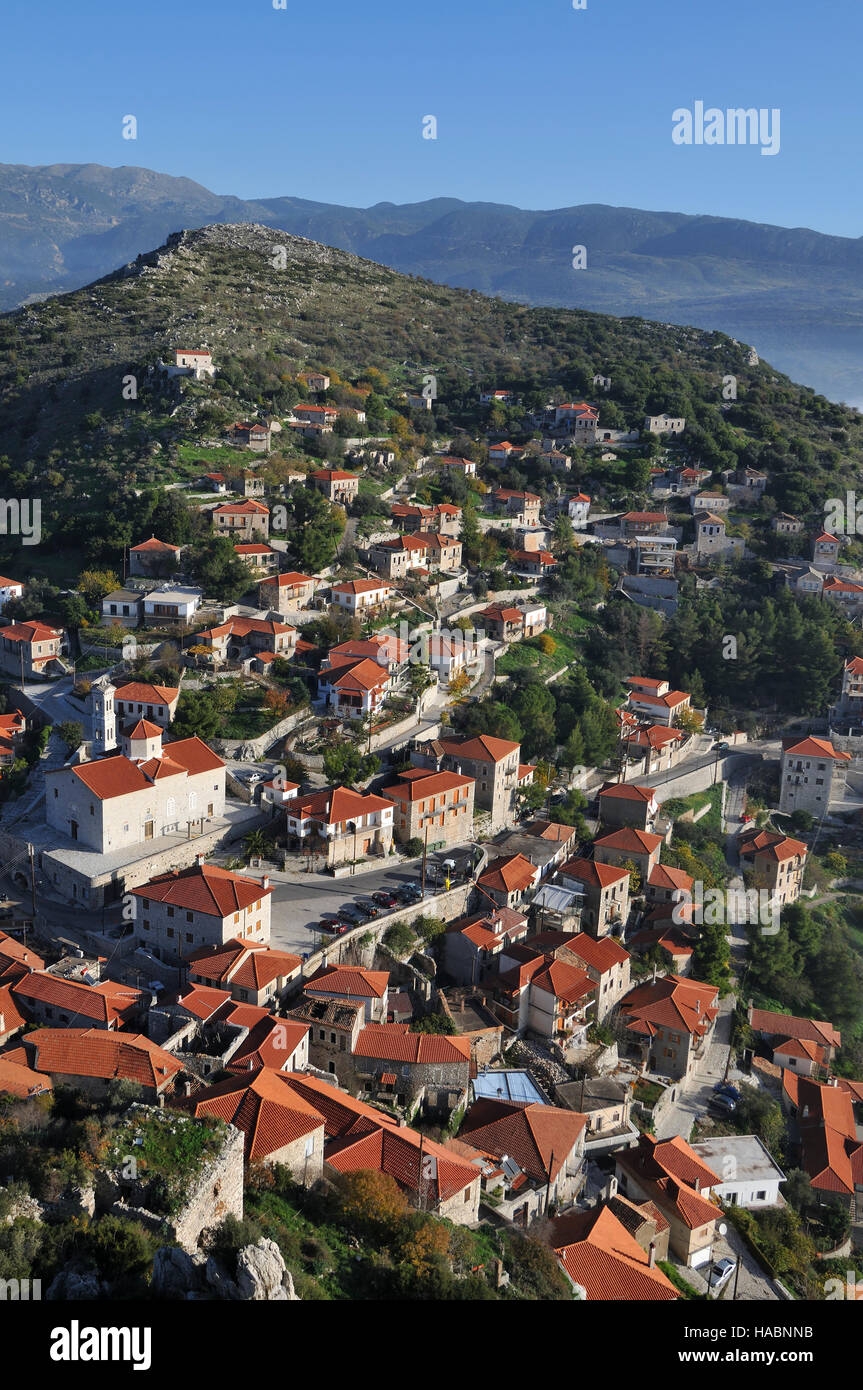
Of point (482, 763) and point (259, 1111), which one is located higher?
point (482, 763)

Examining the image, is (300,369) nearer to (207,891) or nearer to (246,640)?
(246,640)

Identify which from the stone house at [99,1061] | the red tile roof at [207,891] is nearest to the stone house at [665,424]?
the red tile roof at [207,891]

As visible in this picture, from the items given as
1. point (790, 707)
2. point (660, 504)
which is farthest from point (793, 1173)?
point (660, 504)

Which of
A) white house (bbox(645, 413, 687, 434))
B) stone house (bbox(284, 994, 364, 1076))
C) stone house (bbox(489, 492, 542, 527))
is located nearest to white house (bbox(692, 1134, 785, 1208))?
stone house (bbox(284, 994, 364, 1076))

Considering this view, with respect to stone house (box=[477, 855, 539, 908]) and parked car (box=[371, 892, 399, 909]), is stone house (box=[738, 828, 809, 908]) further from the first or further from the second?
parked car (box=[371, 892, 399, 909])

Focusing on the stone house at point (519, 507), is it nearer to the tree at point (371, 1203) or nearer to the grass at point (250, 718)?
the grass at point (250, 718)

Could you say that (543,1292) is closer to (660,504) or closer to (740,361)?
(660,504)

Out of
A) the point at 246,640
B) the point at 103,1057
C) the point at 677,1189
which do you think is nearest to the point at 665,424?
the point at 246,640
